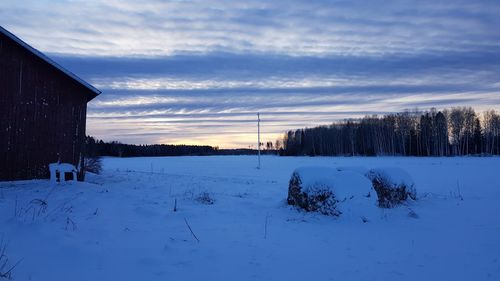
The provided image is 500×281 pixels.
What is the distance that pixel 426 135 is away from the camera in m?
80.8

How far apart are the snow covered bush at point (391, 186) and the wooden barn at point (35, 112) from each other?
39.3 ft

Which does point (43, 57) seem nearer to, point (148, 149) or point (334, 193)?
point (334, 193)

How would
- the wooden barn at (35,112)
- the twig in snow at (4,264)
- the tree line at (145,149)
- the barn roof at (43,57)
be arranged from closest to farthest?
the twig in snow at (4,264) → the barn roof at (43,57) → the wooden barn at (35,112) → the tree line at (145,149)

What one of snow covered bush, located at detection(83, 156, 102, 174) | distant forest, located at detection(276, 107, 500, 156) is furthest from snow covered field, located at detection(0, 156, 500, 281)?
distant forest, located at detection(276, 107, 500, 156)

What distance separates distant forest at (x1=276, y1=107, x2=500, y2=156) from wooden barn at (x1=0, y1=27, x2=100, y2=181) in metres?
71.5

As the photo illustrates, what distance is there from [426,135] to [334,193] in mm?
79411

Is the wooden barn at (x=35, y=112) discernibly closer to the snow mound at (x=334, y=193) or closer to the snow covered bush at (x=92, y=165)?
the snow covered bush at (x=92, y=165)

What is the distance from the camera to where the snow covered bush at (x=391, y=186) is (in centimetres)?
1130

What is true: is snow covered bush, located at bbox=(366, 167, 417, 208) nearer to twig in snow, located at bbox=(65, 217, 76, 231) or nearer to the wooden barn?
twig in snow, located at bbox=(65, 217, 76, 231)

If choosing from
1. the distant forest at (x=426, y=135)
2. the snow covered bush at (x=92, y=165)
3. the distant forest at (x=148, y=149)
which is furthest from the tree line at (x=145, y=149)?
the snow covered bush at (x=92, y=165)

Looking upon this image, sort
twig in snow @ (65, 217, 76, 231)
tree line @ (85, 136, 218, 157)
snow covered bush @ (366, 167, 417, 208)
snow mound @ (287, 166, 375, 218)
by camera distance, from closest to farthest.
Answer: twig in snow @ (65, 217, 76, 231) → snow mound @ (287, 166, 375, 218) → snow covered bush @ (366, 167, 417, 208) → tree line @ (85, 136, 218, 157)

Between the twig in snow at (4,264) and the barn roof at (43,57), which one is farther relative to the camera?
the barn roof at (43,57)

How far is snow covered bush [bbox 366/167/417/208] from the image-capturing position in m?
11.3

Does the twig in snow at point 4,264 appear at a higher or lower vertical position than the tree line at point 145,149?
lower
